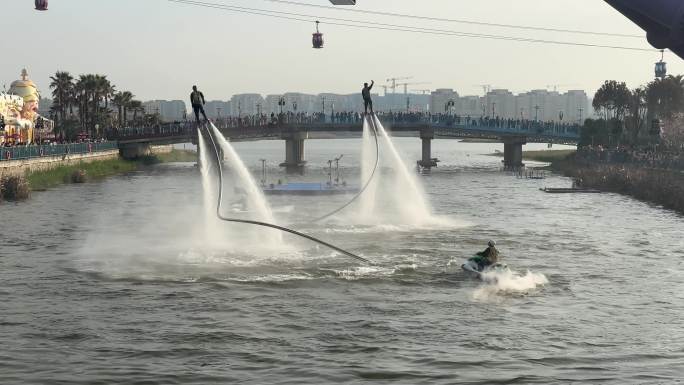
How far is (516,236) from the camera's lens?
61.8m

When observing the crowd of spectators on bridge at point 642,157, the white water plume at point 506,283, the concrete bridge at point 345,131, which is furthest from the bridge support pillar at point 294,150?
the white water plume at point 506,283

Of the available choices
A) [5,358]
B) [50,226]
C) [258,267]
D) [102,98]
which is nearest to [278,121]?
[102,98]

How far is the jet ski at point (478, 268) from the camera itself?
4175 cm

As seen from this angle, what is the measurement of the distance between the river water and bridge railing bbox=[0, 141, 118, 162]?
2836cm

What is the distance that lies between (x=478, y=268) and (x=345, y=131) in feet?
390

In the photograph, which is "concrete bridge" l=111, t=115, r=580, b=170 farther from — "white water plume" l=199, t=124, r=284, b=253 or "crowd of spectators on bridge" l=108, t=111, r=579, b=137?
"white water plume" l=199, t=124, r=284, b=253

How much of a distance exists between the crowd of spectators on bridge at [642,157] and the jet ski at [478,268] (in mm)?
58719

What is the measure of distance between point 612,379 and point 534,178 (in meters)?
107

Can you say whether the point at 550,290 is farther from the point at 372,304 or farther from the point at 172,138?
the point at 172,138

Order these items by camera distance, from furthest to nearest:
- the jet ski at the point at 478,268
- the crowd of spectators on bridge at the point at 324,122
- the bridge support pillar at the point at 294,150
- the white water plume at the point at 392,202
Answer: the bridge support pillar at the point at 294,150
the crowd of spectators on bridge at the point at 324,122
the white water plume at the point at 392,202
the jet ski at the point at 478,268

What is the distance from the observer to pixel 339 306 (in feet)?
120

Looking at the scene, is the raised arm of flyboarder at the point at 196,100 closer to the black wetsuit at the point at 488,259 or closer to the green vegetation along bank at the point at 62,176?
the black wetsuit at the point at 488,259

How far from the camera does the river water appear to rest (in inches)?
1124

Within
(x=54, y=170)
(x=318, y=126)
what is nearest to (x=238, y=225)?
(x=54, y=170)
